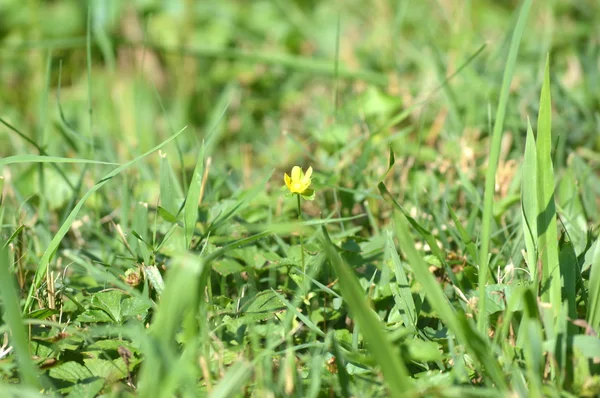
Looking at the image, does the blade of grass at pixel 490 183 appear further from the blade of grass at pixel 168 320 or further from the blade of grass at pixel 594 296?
the blade of grass at pixel 168 320

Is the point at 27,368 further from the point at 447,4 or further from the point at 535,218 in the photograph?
the point at 447,4

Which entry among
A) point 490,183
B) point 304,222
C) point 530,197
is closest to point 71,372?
point 304,222

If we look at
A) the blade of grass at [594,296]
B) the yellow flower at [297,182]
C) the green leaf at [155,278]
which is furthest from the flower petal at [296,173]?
the blade of grass at [594,296]

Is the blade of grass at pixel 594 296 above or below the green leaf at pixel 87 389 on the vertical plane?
above

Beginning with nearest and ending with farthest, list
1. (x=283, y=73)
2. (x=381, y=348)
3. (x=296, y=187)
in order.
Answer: (x=381, y=348) < (x=296, y=187) < (x=283, y=73)

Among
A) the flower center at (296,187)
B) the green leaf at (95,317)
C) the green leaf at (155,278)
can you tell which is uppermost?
the flower center at (296,187)

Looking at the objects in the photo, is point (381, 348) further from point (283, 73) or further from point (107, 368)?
point (283, 73)

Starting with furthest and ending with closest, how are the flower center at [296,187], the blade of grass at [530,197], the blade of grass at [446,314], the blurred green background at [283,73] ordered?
1. the blurred green background at [283,73]
2. the flower center at [296,187]
3. the blade of grass at [530,197]
4. the blade of grass at [446,314]

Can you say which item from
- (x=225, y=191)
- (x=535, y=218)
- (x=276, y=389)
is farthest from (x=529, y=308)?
(x=225, y=191)

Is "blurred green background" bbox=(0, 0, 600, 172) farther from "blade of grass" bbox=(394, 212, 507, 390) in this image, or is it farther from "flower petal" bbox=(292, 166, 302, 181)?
"blade of grass" bbox=(394, 212, 507, 390)

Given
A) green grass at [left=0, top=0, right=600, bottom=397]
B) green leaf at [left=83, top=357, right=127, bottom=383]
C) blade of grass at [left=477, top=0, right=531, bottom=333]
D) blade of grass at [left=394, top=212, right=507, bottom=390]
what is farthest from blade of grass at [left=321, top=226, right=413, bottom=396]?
green leaf at [left=83, top=357, right=127, bottom=383]
